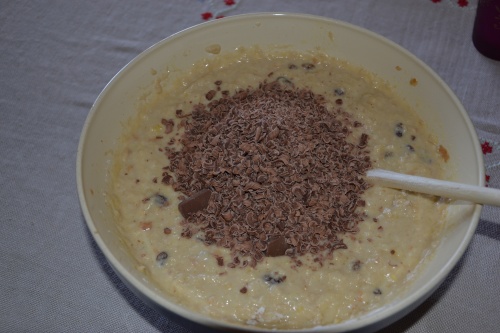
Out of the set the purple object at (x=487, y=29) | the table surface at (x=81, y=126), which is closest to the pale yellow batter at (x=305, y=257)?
the table surface at (x=81, y=126)

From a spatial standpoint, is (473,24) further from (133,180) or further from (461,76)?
(133,180)

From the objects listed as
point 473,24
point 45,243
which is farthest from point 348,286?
point 473,24

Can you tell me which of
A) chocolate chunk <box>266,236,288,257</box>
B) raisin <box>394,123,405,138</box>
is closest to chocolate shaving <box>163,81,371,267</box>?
chocolate chunk <box>266,236,288,257</box>

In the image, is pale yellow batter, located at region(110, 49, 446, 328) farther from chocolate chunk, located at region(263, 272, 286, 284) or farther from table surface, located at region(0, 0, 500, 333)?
table surface, located at region(0, 0, 500, 333)

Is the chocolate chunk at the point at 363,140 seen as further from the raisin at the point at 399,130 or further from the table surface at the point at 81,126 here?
the table surface at the point at 81,126

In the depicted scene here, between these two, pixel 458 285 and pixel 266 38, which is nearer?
pixel 458 285

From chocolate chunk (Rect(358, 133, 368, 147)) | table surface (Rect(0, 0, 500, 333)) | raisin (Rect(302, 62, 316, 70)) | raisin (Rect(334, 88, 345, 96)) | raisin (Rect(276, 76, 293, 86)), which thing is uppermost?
raisin (Rect(302, 62, 316, 70))

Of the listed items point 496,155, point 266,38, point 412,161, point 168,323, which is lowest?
point 168,323
